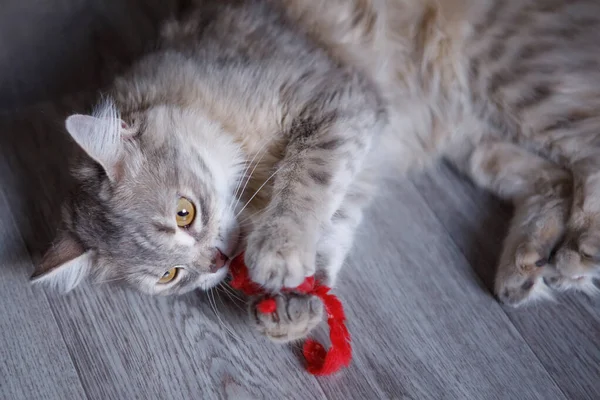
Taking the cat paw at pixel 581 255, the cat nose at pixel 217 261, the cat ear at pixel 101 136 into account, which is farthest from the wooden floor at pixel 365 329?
the cat ear at pixel 101 136

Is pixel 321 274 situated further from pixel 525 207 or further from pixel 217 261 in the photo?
pixel 525 207

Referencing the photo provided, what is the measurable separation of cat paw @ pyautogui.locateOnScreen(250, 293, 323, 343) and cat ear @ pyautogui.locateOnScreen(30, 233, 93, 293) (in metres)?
0.43

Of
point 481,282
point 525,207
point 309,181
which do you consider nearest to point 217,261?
point 309,181

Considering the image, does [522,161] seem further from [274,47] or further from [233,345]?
[233,345]

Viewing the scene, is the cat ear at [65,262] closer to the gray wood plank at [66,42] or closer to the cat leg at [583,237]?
the gray wood plank at [66,42]

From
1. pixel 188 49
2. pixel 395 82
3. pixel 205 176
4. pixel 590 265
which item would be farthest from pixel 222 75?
pixel 590 265

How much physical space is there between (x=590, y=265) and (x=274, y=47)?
37.7 inches

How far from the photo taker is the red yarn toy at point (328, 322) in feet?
4.20

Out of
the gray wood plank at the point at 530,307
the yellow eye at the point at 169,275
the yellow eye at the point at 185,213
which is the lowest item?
the gray wood plank at the point at 530,307

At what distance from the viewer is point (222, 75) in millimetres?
1358

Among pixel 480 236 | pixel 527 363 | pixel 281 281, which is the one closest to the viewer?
pixel 281 281

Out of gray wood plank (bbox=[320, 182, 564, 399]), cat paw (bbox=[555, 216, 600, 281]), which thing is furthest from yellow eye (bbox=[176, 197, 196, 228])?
cat paw (bbox=[555, 216, 600, 281])

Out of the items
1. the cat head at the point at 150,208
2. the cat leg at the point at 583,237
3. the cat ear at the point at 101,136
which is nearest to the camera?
the cat ear at the point at 101,136

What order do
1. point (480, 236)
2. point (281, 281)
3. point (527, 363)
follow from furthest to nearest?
point (480, 236) → point (527, 363) → point (281, 281)
